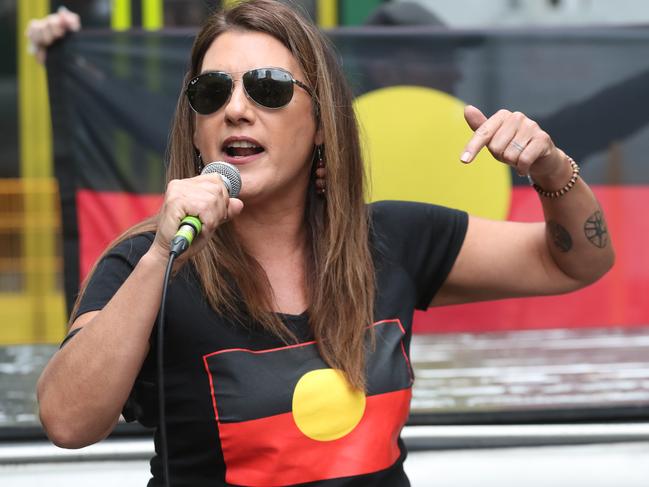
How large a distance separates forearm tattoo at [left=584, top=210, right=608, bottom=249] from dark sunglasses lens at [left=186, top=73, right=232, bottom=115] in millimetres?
753

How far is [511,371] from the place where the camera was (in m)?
3.38

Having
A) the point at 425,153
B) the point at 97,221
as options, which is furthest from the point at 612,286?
the point at 97,221

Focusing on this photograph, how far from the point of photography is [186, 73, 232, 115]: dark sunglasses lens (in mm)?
1709

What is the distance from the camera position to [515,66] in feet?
11.0

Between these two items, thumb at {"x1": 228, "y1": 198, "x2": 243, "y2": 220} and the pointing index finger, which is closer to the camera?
thumb at {"x1": 228, "y1": 198, "x2": 243, "y2": 220}

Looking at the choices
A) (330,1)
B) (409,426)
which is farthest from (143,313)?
(330,1)

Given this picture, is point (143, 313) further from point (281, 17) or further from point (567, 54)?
point (567, 54)

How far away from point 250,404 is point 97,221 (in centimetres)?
181

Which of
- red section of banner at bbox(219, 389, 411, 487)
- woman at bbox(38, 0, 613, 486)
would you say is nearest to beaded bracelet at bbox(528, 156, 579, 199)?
woman at bbox(38, 0, 613, 486)

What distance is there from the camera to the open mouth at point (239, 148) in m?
1.69

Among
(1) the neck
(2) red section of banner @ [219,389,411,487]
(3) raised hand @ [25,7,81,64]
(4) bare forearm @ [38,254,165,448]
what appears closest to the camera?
(4) bare forearm @ [38,254,165,448]

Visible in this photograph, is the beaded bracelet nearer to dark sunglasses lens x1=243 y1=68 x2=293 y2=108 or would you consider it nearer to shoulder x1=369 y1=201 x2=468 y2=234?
shoulder x1=369 y1=201 x2=468 y2=234

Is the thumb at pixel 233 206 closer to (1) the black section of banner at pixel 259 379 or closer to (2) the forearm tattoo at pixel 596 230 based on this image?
(1) the black section of banner at pixel 259 379

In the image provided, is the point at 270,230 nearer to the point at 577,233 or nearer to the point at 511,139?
the point at 511,139
